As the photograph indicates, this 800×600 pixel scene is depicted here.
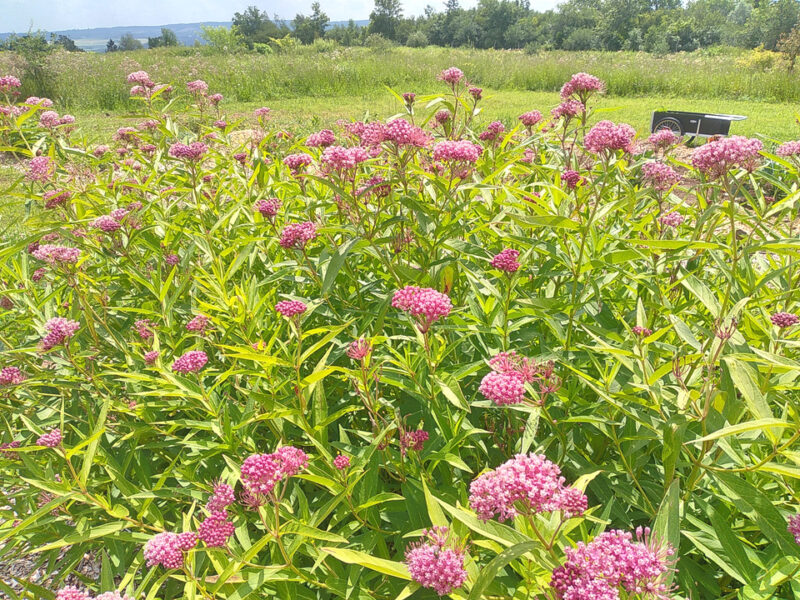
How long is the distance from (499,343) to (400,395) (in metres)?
0.50

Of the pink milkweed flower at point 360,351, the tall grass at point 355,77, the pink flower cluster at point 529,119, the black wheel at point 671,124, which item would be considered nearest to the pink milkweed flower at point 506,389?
the pink milkweed flower at point 360,351

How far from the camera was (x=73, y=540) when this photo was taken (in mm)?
1610

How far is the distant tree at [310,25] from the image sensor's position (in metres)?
78.6

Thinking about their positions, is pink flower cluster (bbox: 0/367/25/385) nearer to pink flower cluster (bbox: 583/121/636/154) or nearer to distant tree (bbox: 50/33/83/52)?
pink flower cluster (bbox: 583/121/636/154)

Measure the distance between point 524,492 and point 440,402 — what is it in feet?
2.48

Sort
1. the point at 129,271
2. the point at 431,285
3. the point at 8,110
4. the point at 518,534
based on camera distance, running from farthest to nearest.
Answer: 1. the point at 8,110
2. the point at 129,271
3. the point at 431,285
4. the point at 518,534

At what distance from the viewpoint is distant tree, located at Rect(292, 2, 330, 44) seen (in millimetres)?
78562

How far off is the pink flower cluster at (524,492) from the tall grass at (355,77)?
16.3 meters

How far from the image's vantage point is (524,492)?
997mm

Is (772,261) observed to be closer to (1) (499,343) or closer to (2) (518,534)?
(1) (499,343)

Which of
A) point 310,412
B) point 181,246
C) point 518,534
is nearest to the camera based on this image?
point 518,534

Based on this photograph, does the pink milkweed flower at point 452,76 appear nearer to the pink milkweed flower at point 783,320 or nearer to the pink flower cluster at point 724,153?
the pink flower cluster at point 724,153

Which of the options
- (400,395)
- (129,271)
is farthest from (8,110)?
(400,395)

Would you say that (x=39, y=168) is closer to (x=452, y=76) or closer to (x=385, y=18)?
(x=452, y=76)
